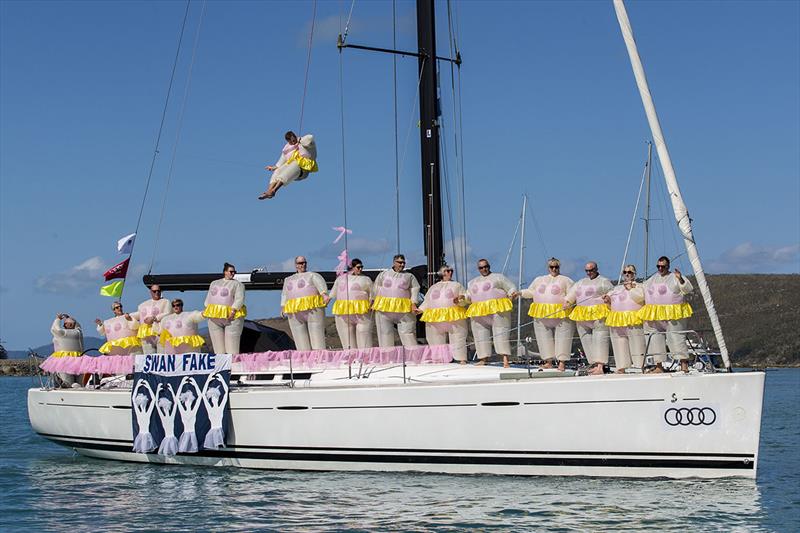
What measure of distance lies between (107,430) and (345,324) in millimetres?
4861

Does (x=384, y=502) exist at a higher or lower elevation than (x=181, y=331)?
lower

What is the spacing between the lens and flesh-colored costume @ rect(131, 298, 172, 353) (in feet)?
61.5

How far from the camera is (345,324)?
1738 centimetres

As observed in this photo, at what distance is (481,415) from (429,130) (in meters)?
5.68

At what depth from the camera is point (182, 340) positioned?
18.3 metres

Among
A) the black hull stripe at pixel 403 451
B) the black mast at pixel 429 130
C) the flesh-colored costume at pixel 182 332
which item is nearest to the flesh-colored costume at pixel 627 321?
the black hull stripe at pixel 403 451

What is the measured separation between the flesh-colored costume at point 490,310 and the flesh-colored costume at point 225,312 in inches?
162

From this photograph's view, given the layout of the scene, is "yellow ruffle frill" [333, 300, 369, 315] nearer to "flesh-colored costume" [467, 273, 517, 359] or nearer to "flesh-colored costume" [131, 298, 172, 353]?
"flesh-colored costume" [467, 273, 517, 359]

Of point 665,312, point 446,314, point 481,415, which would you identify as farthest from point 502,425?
point 665,312

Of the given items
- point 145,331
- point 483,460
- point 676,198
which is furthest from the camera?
point 145,331

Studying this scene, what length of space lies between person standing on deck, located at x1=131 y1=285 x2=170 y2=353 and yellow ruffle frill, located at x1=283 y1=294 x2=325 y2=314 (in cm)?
259

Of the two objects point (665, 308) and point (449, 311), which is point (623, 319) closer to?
point (665, 308)

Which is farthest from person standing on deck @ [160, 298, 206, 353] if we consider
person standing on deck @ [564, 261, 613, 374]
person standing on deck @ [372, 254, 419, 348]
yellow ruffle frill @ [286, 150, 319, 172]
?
person standing on deck @ [564, 261, 613, 374]

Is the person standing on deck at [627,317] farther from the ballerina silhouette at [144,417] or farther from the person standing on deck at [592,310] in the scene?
the ballerina silhouette at [144,417]
